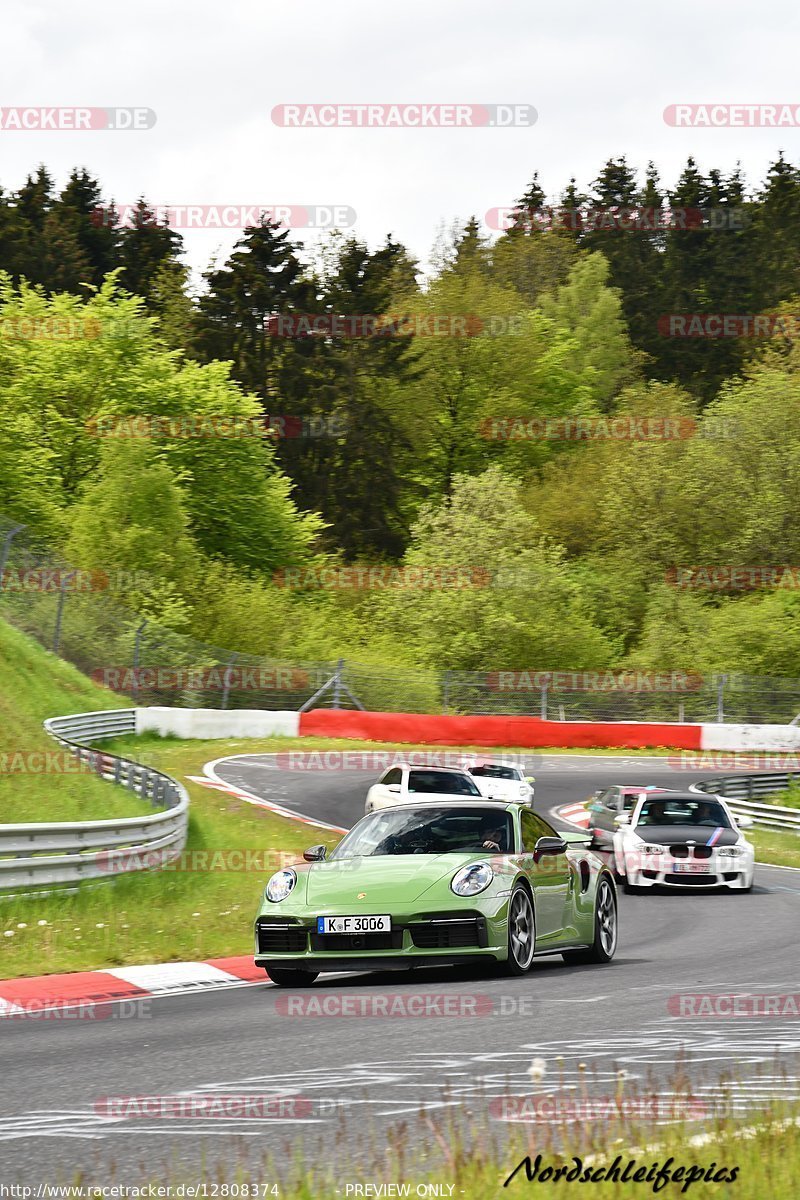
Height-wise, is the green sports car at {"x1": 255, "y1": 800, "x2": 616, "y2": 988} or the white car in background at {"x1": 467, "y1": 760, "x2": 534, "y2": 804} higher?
the green sports car at {"x1": 255, "y1": 800, "x2": 616, "y2": 988}

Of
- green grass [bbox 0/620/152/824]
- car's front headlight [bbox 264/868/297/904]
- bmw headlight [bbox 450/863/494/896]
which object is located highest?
bmw headlight [bbox 450/863/494/896]

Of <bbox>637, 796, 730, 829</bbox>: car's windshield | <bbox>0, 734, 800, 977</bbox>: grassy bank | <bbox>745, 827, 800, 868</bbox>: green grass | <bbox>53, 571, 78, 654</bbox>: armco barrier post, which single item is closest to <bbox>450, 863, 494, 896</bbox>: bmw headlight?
<bbox>0, 734, 800, 977</bbox>: grassy bank

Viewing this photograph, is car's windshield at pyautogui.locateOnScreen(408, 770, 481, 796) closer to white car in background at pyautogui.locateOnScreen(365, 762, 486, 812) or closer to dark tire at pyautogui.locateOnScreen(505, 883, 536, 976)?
white car in background at pyautogui.locateOnScreen(365, 762, 486, 812)

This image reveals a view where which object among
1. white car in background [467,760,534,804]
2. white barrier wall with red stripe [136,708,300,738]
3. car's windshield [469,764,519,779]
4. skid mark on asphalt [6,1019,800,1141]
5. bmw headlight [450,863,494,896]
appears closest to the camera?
skid mark on asphalt [6,1019,800,1141]

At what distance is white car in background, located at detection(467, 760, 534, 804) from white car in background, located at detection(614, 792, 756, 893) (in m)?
6.66

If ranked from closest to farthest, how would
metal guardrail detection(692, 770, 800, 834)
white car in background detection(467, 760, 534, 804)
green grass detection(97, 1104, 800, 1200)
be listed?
green grass detection(97, 1104, 800, 1200)
white car in background detection(467, 760, 534, 804)
metal guardrail detection(692, 770, 800, 834)

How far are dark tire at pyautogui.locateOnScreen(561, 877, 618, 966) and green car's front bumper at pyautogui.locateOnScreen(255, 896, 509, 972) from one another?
1716mm

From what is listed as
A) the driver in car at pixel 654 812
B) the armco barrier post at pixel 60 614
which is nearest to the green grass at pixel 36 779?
the armco barrier post at pixel 60 614

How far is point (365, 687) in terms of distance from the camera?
4356 centimetres

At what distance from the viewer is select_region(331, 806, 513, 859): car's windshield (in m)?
11.6

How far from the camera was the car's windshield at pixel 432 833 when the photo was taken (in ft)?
38.2

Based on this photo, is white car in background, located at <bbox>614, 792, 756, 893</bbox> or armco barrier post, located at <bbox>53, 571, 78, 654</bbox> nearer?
white car in background, located at <bbox>614, 792, 756, 893</bbox>


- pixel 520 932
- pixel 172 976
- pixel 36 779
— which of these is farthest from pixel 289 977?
pixel 36 779

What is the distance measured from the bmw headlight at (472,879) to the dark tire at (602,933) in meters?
1.64
